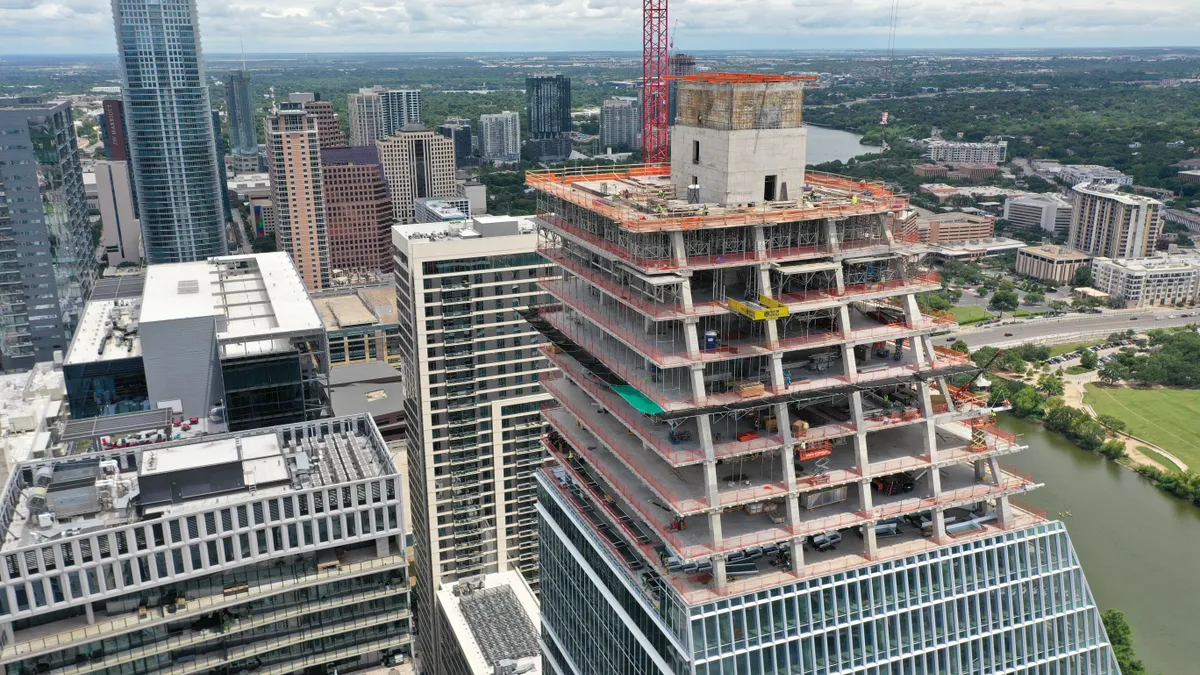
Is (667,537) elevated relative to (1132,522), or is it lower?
elevated

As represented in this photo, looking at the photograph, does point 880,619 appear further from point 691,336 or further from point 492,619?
point 492,619

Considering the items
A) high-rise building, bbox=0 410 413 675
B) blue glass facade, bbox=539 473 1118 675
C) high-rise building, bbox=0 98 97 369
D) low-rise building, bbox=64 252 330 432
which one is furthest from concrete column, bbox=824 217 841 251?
high-rise building, bbox=0 98 97 369

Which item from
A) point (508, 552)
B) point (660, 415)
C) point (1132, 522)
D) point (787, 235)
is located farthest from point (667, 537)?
point (1132, 522)

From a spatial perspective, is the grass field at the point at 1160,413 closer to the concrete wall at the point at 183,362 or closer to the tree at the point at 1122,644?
the tree at the point at 1122,644

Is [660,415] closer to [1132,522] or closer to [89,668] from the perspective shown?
[89,668]

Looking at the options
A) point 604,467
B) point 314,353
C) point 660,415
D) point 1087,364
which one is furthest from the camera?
point 1087,364
